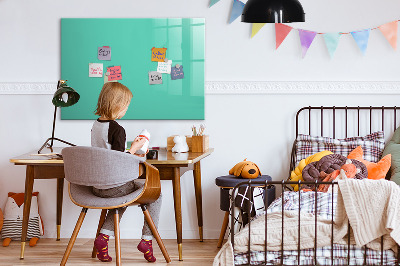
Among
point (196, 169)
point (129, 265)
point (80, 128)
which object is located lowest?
point (129, 265)

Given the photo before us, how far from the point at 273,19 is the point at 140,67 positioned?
1519mm

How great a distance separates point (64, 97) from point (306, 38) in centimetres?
172

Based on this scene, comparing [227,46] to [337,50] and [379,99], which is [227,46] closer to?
[337,50]

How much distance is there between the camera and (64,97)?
4184mm

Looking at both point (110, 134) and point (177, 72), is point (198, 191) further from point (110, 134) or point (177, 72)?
point (110, 134)

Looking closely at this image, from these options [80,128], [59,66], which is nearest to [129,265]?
[80,128]

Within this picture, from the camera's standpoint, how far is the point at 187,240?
4.38 metres

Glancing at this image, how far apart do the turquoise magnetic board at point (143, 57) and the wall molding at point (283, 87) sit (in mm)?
144

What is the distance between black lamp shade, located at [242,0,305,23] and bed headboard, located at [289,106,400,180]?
1.30 metres

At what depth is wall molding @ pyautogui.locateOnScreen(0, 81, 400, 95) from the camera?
4.34 m

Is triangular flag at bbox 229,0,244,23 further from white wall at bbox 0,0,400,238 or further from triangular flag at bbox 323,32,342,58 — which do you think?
triangular flag at bbox 323,32,342,58

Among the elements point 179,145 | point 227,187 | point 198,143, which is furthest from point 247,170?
point 179,145

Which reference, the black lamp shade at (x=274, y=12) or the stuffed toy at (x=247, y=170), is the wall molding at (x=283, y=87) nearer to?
the stuffed toy at (x=247, y=170)

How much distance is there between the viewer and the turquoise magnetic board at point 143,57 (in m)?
4.37
